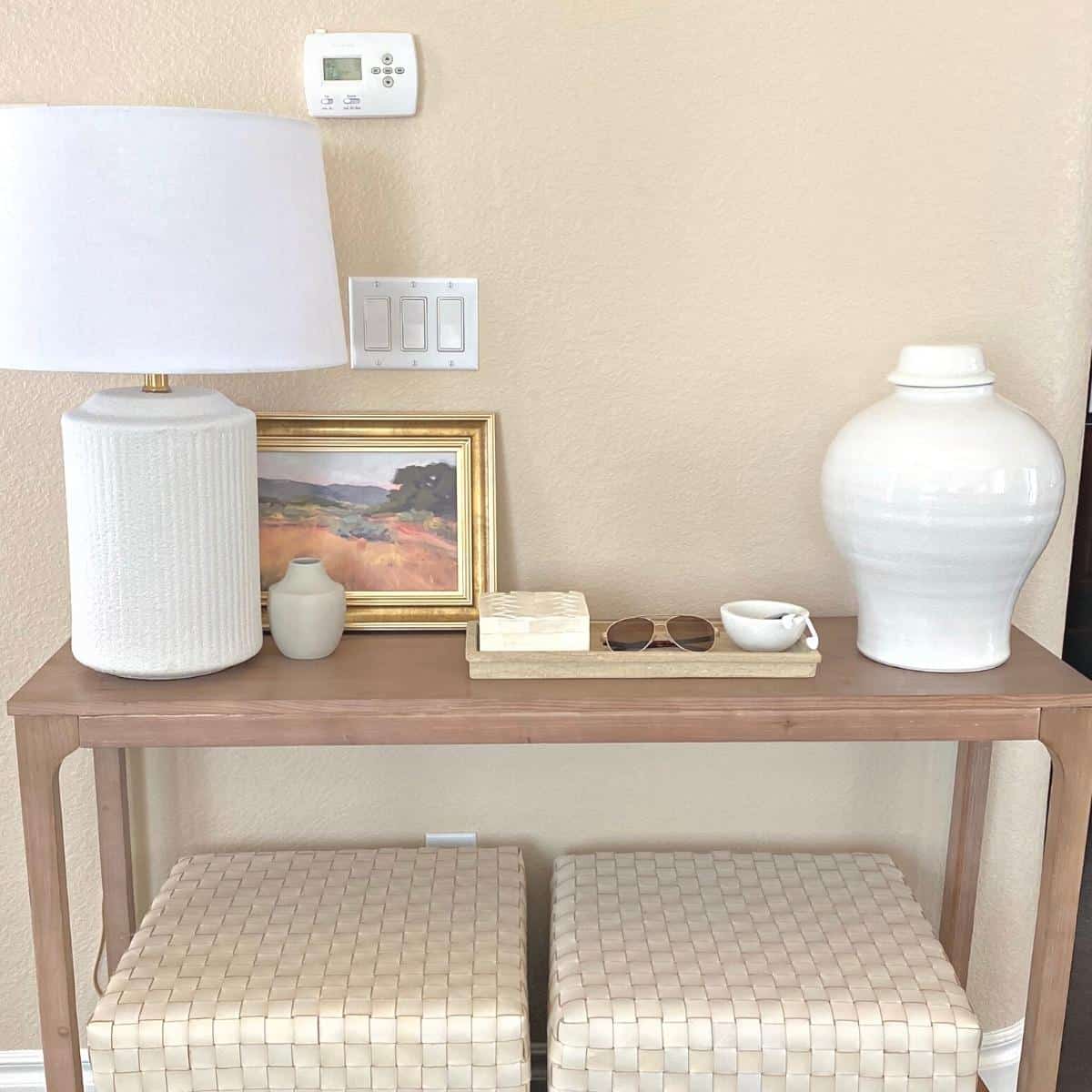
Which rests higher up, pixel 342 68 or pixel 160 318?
pixel 342 68

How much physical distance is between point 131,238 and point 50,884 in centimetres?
75

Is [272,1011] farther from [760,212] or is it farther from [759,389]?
[760,212]

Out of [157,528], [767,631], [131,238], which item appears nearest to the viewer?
[131,238]

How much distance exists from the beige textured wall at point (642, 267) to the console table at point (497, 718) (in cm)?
31

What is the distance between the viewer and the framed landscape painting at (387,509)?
1592 millimetres

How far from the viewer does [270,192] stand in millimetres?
1236

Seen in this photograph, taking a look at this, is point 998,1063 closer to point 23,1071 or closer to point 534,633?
point 534,633

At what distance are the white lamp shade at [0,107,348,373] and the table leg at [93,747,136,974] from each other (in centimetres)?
69

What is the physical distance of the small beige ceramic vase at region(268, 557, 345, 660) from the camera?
146 cm

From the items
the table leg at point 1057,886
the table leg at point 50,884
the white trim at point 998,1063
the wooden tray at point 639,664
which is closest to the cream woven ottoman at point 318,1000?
the table leg at point 50,884

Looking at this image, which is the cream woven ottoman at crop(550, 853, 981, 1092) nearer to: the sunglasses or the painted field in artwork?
the sunglasses

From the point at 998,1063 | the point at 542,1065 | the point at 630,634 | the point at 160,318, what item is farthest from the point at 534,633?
the point at 998,1063

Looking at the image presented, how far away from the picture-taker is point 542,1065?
1.85 meters

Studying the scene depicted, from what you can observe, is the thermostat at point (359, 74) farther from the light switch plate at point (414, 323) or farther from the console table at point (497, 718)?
the console table at point (497, 718)
